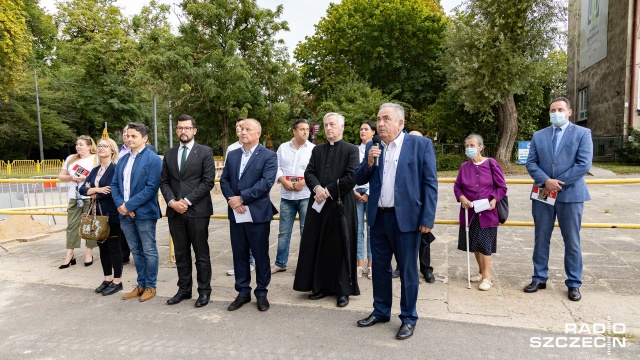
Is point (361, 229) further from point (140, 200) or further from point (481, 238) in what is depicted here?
point (140, 200)

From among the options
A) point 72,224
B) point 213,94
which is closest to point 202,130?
point 213,94

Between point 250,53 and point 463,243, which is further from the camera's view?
point 250,53

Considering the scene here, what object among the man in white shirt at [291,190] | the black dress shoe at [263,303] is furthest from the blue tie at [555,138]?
the black dress shoe at [263,303]

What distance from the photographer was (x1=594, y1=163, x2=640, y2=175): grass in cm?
1792

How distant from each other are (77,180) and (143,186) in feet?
5.33

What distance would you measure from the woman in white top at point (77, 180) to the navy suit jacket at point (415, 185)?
4.34m

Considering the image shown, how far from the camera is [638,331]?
3.72 metres

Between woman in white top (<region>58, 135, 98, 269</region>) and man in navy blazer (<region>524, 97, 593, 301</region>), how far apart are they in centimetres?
568

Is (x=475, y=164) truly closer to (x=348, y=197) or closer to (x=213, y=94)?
(x=348, y=197)

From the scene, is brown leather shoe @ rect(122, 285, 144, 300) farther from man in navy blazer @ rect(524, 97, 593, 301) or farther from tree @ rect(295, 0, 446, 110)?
tree @ rect(295, 0, 446, 110)

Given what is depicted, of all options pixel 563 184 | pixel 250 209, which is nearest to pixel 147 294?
pixel 250 209

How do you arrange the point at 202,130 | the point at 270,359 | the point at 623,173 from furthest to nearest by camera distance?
the point at 202,130
the point at 623,173
the point at 270,359

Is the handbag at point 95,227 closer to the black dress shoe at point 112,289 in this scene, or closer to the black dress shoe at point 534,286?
the black dress shoe at point 112,289

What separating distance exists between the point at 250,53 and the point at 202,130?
4.96m
